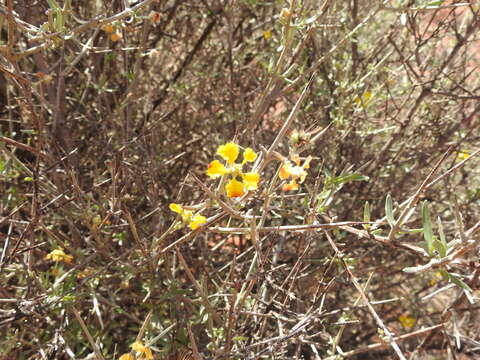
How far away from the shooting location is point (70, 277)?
4.81 ft

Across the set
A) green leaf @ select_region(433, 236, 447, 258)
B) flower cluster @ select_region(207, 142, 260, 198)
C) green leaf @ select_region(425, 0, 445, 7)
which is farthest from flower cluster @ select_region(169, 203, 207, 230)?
green leaf @ select_region(425, 0, 445, 7)

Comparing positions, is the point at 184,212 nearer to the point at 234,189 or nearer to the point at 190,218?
the point at 190,218

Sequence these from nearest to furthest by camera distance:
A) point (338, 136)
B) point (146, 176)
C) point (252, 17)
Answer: point (146, 176)
point (338, 136)
point (252, 17)

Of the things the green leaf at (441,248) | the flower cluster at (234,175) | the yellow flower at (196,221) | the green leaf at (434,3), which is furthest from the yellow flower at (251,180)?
the green leaf at (434,3)

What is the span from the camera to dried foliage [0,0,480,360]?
1.39 m

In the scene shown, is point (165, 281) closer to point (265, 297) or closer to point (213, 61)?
point (265, 297)

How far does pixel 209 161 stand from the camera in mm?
2275

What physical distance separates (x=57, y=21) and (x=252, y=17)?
1564 millimetres

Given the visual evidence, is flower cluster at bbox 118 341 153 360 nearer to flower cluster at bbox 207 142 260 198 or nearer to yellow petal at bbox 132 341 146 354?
yellow petal at bbox 132 341 146 354

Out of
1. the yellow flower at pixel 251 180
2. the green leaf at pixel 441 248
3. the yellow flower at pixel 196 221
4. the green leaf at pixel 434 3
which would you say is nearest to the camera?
the green leaf at pixel 441 248

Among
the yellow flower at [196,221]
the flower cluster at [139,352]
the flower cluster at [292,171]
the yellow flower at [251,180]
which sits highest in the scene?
the flower cluster at [292,171]

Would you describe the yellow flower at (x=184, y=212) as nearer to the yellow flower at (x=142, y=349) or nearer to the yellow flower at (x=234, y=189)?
the yellow flower at (x=234, y=189)

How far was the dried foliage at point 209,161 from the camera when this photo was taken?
54.6 inches

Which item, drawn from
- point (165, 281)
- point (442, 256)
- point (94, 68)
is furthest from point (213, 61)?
point (442, 256)
